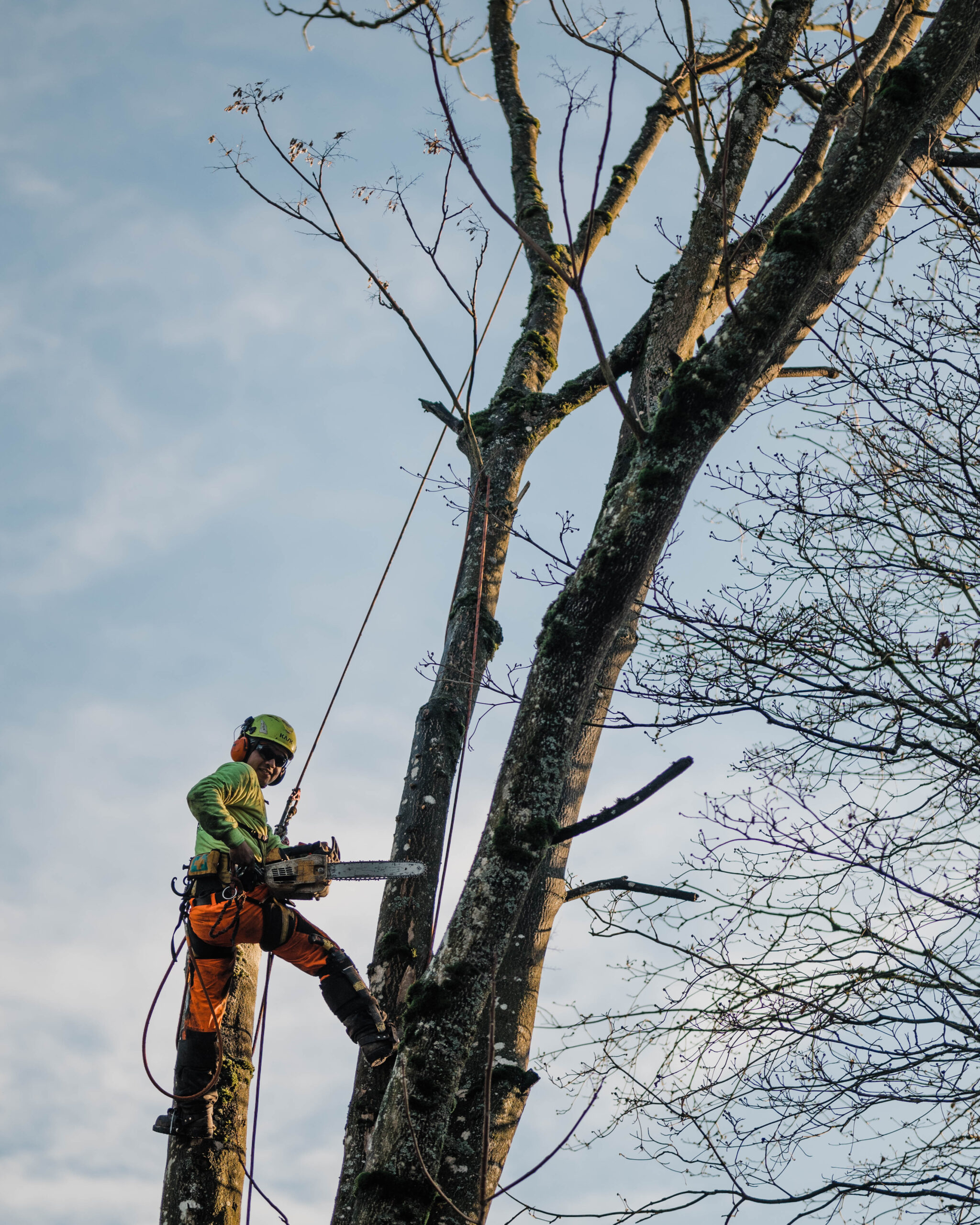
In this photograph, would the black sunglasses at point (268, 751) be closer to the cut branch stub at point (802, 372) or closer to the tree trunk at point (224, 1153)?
the tree trunk at point (224, 1153)

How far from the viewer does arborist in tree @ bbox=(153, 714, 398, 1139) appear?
3885 millimetres

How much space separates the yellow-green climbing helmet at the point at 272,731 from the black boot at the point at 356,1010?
1.09 meters

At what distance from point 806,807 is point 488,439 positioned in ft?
8.37

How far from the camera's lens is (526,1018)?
365 cm

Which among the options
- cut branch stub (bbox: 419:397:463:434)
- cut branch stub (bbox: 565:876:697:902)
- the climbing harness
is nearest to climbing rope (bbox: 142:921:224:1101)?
the climbing harness

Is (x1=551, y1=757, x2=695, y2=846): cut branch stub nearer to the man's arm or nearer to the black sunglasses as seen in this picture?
the man's arm

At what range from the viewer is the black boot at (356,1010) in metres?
3.65

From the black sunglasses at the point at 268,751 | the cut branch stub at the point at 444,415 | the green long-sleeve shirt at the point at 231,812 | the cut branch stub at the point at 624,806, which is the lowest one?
the cut branch stub at the point at 624,806

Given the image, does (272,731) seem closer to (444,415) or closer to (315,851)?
(315,851)

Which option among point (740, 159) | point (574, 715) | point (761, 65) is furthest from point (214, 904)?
point (761, 65)

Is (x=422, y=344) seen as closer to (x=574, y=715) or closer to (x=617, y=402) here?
(x=617, y=402)

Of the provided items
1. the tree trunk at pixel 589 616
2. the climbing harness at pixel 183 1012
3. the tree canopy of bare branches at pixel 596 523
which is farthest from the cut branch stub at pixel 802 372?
the climbing harness at pixel 183 1012

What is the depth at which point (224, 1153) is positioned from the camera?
386 centimetres

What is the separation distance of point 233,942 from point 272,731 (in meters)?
1.04
